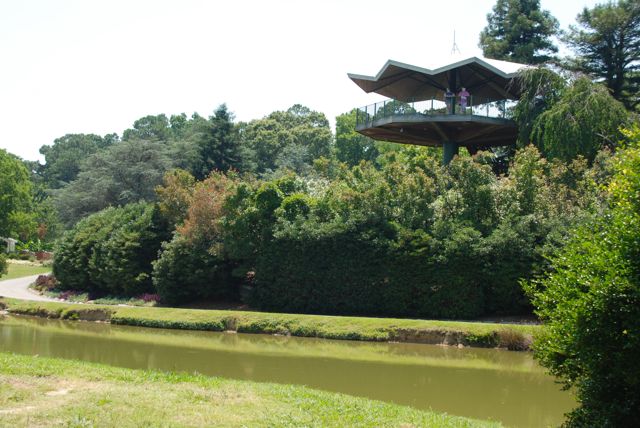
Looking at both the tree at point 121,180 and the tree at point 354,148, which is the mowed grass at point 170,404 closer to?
the tree at point 121,180

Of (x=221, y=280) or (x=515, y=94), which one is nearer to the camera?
(x=221, y=280)

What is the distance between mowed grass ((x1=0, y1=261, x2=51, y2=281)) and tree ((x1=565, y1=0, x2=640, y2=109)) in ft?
128

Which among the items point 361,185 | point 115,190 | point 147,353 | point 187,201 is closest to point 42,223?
point 115,190

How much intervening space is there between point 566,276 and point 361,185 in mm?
18629

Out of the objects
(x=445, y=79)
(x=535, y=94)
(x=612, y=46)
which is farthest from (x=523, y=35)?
(x=535, y=94)

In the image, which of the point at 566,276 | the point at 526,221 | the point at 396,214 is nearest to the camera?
the point at 566,276

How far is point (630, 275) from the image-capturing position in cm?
761

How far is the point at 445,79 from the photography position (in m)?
33.6

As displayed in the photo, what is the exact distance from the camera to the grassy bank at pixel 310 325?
19109 millimetres

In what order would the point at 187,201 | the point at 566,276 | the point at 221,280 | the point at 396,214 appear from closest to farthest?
1. the point at 566,276
2. the point at 396,214
3. the point at 221,280
4. the point at 187,201

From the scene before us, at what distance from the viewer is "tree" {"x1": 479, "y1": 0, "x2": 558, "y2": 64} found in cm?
4347

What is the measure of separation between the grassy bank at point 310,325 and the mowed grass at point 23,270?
18199mm

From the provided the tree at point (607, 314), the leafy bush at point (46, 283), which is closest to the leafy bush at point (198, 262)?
the leafy bush at point (46, 283)

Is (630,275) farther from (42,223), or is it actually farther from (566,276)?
(42,223)
